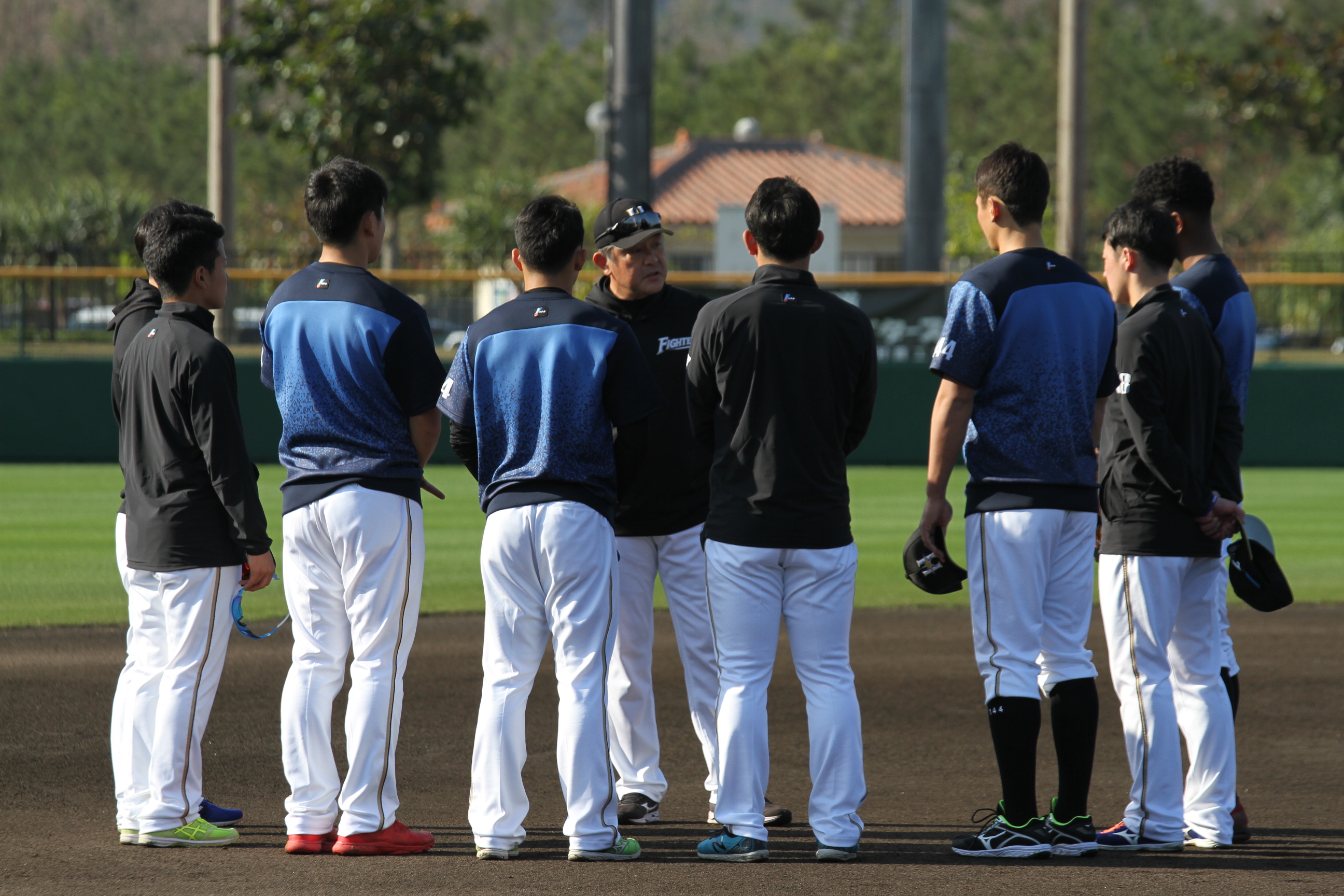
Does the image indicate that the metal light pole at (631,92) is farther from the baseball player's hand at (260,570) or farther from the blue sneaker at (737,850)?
the blue sneaker at (737,850)

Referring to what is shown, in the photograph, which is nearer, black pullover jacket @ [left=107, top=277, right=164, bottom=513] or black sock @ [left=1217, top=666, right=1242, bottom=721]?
black pullover jacket @ [left=107, top=277, right=164, bottom=513]

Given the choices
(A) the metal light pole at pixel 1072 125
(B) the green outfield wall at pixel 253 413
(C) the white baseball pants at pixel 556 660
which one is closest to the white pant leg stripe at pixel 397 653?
(C) the white baseball pants at pixel 556 660

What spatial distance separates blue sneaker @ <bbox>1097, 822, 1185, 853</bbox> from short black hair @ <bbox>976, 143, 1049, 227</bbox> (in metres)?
2.02

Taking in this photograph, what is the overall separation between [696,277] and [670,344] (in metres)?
14.0

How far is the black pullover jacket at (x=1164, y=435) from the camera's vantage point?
4.88 metres

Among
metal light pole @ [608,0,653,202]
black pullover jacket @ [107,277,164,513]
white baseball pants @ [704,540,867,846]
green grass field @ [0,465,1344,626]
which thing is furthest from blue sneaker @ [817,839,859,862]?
metal light pole @ [608,0,653,202]

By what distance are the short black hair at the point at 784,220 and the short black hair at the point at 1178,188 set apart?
1.37 m

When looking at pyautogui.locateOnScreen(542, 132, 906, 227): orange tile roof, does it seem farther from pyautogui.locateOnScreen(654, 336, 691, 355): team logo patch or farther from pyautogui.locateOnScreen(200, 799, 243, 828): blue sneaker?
pyautogui.locateOnScreen(200, 799, 243, 828): blue sneaker

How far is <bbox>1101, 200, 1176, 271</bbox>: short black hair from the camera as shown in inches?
196

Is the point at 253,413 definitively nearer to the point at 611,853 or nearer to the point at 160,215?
the point at 160,215

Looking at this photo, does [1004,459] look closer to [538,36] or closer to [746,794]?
[746,794]

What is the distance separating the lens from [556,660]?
4730 millimetres

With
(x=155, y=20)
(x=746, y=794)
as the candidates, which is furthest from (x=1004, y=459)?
(x=155, y=20)

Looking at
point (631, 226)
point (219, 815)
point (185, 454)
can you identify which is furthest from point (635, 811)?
point (631, 226)
